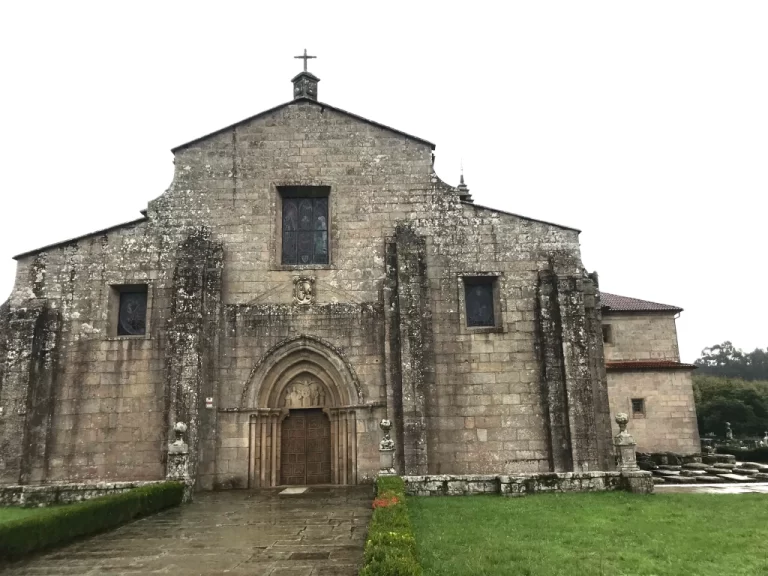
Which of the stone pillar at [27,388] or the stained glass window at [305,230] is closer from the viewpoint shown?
the stone pillar at [27,388]

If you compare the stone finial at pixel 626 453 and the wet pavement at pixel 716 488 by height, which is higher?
the stone finial at pixel 626 453

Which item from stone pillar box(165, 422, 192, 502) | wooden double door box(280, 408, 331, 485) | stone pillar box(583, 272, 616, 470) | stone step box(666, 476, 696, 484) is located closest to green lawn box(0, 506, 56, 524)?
stone pillar box(165, 422, 192, 502)

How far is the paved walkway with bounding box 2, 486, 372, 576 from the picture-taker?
7.39 m

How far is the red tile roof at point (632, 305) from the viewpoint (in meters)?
25.1

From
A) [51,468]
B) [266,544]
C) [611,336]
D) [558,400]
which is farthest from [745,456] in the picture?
[51,468]

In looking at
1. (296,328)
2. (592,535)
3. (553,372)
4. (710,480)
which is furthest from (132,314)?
(710,480)

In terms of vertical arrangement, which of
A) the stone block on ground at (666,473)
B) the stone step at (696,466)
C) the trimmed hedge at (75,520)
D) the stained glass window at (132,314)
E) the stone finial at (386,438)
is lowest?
the stone block on ground at (666,473)

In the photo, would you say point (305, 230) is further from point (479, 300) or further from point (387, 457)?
point (387, 457)

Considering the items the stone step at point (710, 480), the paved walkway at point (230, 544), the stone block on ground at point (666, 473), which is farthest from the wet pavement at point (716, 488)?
the paved walkway at point (230, 544)

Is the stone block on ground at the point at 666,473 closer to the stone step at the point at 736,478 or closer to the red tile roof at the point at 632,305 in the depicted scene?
the stone step at the point at 736,478

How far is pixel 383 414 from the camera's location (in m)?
15.6

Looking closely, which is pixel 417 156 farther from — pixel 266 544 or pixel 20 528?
pixel 20 528

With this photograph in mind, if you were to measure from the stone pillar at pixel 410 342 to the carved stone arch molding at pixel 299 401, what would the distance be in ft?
4.53

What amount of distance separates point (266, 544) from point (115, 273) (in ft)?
34.2
